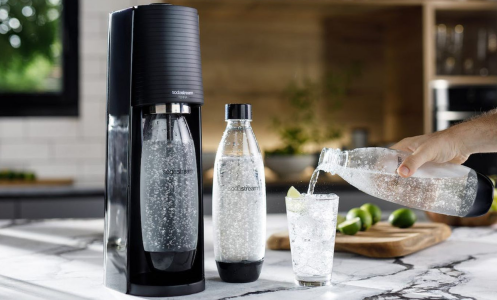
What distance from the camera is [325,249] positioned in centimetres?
88

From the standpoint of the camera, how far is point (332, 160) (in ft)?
3.20

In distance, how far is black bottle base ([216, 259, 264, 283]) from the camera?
89 centimetres

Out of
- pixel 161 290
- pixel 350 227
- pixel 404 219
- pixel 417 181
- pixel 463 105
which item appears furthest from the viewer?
pixel 463 105

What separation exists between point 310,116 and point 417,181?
2.12 meters

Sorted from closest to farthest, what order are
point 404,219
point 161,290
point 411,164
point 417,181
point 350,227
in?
point 161,290 → point 411,164 → point 417,181 → point 350,227 → point 404,219

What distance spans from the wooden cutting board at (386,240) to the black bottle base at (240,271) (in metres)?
0.30

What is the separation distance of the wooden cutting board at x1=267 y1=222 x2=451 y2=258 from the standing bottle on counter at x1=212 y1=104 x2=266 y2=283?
30 centimetres

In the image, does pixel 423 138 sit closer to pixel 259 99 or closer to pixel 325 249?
pixel 325 249

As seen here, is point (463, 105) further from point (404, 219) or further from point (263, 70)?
point (404, 219)

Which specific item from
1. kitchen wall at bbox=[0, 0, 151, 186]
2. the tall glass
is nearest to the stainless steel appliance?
kitchen wall at bbox=[0, 0, 151, 186]

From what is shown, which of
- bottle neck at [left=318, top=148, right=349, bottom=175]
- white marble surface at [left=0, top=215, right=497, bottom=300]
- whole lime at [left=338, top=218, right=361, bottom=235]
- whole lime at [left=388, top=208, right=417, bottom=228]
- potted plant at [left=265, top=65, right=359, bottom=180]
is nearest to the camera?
Answer: white marble surface at [left=0, top=215, right=497, bottom=300]

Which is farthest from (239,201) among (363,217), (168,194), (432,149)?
(363,217)

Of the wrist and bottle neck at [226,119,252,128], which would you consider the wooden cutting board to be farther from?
bottle neck at [226,119,252,128]

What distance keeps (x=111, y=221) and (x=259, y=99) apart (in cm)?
241
